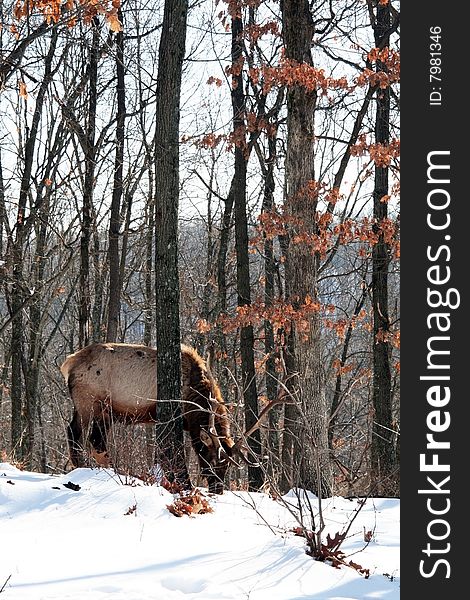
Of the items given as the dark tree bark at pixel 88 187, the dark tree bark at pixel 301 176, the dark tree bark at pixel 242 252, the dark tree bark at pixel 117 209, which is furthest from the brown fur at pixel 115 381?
the dark tree bark at pixel 88 187

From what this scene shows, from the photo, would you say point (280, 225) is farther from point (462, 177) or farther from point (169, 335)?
point (462, 177)

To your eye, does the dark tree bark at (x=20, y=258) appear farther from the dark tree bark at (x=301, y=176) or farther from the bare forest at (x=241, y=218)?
the dark tree bark at (x=301, y=176)

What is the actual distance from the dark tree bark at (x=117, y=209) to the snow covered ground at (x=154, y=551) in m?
8.88

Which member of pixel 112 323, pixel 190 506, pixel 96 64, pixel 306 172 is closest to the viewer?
pixel 190 506

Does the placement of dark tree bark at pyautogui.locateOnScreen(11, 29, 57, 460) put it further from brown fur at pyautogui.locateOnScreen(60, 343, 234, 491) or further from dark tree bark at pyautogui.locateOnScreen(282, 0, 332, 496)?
dark tree bark at pyautogui.locateOnScreen(282, 0, 332, 496)

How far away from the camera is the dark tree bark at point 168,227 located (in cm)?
880

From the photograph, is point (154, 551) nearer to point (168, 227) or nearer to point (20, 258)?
point (168, 227)

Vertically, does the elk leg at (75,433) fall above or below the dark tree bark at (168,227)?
below

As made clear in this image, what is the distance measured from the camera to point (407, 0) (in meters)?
5.22

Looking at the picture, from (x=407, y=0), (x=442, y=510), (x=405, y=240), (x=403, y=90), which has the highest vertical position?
(x=407, y=0)

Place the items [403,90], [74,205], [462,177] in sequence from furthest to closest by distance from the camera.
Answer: [74,205] → [403,90] → [462,177]

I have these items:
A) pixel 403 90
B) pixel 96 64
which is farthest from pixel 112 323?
pixel 403 90

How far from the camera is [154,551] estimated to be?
17.0 ft

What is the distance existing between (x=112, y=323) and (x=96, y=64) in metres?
6.53
